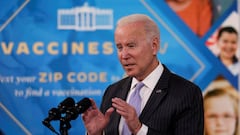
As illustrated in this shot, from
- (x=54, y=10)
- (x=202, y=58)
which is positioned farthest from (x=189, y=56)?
(x=54, y=10)

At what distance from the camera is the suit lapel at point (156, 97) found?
6.34 feet

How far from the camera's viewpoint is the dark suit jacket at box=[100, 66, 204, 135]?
1.89m

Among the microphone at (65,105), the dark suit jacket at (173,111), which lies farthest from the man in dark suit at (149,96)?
the microphone at (65,105)

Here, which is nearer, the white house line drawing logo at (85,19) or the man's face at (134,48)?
the man's face at (134,48)

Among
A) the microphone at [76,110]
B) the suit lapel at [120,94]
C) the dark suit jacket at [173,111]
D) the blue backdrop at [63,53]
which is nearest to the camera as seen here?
the microphone at [76,110]

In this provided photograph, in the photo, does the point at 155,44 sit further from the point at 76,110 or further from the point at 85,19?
the point at 85,19

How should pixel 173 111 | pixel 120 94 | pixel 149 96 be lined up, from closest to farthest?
pixel 173 111 → pixel 149 96 → pixel 120 94

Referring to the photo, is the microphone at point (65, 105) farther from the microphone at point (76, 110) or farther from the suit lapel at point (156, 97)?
the suit lapel at point (156, 97)

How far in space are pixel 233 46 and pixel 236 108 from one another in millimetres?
439

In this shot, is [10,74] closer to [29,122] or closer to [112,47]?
[29,122]

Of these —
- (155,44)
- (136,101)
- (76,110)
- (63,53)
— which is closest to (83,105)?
(76,110)

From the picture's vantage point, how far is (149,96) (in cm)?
200

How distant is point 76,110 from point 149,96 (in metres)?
0.39

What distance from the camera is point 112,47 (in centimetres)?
335
